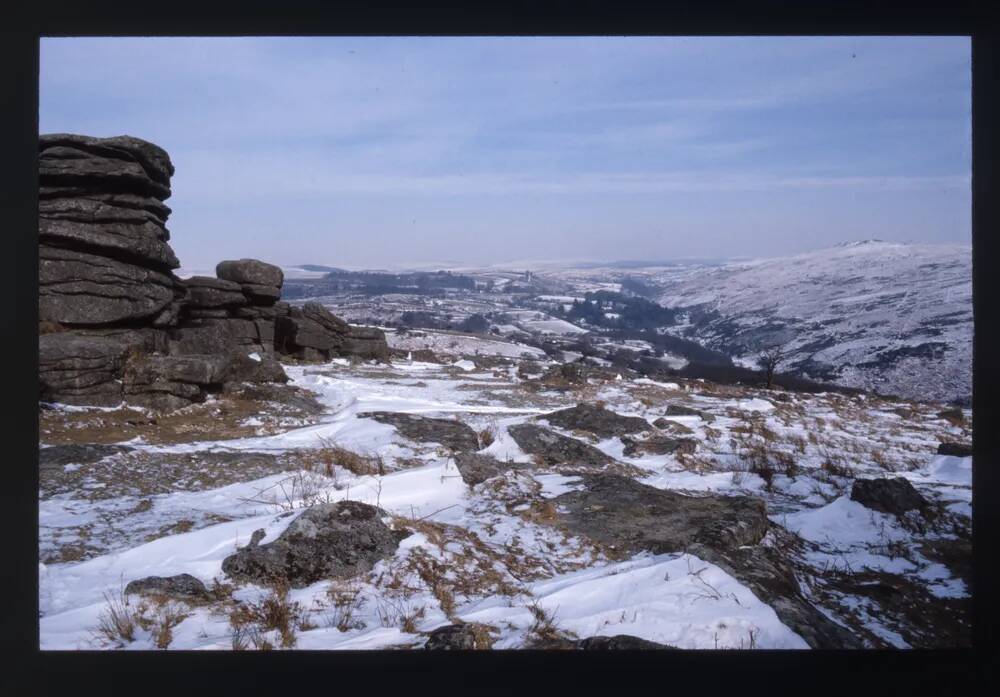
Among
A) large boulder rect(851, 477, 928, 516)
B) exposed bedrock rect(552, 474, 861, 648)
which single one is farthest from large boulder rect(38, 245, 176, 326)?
large boulder rect(851, 477, 928, 516)

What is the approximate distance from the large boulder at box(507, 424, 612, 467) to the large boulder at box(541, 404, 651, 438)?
787mm

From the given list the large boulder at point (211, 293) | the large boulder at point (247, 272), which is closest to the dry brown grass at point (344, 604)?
the large boulder at point (211, 293)

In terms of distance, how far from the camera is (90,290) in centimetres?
884

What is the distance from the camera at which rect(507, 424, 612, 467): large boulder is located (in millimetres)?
5934

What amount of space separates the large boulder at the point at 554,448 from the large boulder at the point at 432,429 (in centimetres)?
50

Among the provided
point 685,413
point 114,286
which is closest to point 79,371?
point 114,286

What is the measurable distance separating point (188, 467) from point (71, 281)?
17.2 feet

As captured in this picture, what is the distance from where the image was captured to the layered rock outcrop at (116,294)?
7.37 meters

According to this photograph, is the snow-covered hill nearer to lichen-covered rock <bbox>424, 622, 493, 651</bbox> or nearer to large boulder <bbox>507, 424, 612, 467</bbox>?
large boulder <bbox>507, 424, 612, 467</bbox>

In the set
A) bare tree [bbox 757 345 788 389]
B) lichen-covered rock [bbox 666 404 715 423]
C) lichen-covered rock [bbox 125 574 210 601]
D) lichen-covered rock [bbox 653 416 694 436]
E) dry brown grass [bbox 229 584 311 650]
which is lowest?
dry brown grass [bbox 229 584 311 650]

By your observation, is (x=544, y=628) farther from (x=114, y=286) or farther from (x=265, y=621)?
(x=114, y=286)

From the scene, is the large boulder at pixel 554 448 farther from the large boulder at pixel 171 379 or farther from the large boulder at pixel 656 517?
the large boulder at pixel 171 379

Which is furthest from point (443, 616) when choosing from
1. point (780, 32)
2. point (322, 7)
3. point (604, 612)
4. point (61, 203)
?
point (61, 203)

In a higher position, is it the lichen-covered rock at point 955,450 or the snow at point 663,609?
the lichen-covered rock at point 955,450
